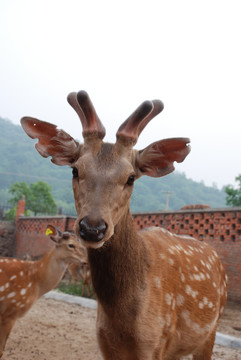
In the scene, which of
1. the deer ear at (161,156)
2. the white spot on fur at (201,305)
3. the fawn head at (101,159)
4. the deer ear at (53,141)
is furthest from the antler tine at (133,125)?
the white spot on fur at (201,305)

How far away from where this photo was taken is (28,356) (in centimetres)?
476

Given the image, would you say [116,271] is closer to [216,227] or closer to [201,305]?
[201,305]

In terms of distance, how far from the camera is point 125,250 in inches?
97.9

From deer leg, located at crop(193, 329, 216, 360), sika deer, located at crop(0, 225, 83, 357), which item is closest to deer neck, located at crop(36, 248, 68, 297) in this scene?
sika deer, located at crop(0, 225, 83, 357)

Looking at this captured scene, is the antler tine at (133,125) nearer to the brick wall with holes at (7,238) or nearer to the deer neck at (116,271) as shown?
the deer neck at (116,271)

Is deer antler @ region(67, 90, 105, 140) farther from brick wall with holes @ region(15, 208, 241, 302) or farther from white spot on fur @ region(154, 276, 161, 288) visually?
brick wall with holes @ region(15, 208, 241, 302)

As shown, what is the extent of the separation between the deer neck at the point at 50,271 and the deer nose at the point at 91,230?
3990mm

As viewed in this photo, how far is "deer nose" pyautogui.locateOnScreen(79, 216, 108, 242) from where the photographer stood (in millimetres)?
1928

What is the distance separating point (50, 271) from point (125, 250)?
3.65 metres

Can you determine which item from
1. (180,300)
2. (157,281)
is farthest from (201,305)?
(157,281)

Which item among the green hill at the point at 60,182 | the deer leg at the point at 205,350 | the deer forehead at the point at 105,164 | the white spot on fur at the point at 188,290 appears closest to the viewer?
the deer forehead at the point at 105,164

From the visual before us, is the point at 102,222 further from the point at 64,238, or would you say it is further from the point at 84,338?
the point at 64,238

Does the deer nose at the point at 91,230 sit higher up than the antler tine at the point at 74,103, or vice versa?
the antler tine at the point at 74,103

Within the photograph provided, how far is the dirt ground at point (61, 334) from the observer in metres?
4.88
